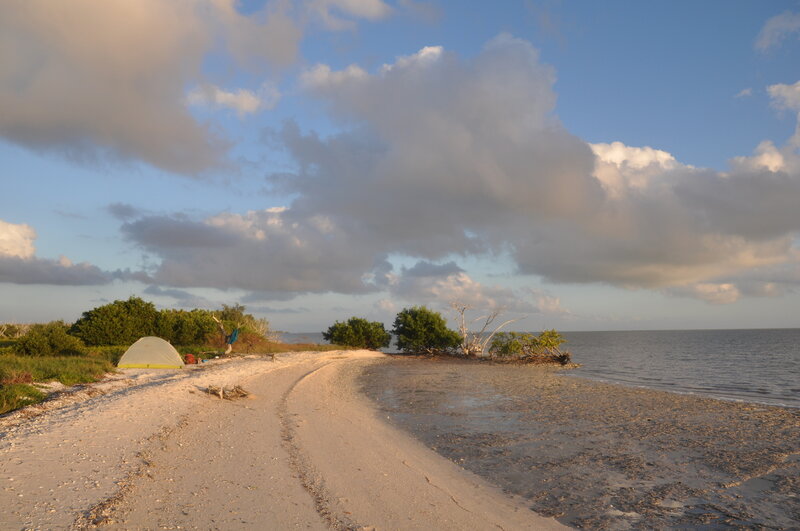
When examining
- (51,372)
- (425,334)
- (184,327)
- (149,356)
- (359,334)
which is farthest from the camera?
(359,334)

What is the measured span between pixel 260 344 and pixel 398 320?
17.8 meters

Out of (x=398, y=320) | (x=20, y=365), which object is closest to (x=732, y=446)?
(x=20, y=365)

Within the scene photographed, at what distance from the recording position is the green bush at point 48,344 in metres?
26.0

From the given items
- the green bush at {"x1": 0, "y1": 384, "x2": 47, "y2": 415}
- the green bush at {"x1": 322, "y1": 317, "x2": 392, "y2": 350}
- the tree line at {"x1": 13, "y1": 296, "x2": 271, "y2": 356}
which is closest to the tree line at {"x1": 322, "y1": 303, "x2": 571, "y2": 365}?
the green bush at {"x1": 322, "y1": 317, "x2": 392, "y2": 350}

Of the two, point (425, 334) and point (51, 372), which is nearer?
point (51, 372)

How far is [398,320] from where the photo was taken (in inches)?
2245

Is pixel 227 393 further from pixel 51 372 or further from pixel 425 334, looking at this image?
pixel 425 334

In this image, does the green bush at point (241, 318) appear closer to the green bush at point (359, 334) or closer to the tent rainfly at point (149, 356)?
the green bush at point (359, 334)

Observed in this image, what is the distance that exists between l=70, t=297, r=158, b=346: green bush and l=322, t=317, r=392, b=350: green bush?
2369 cm

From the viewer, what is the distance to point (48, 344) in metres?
26.6

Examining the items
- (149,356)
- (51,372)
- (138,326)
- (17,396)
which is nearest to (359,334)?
(138,326)

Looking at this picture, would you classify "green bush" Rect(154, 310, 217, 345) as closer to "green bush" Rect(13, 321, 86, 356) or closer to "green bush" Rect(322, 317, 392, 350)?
"green bush" Rect(13, 321, 86, 356)

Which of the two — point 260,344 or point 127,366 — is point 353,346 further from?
point 127,366

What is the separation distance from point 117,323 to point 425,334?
29.4 meters
